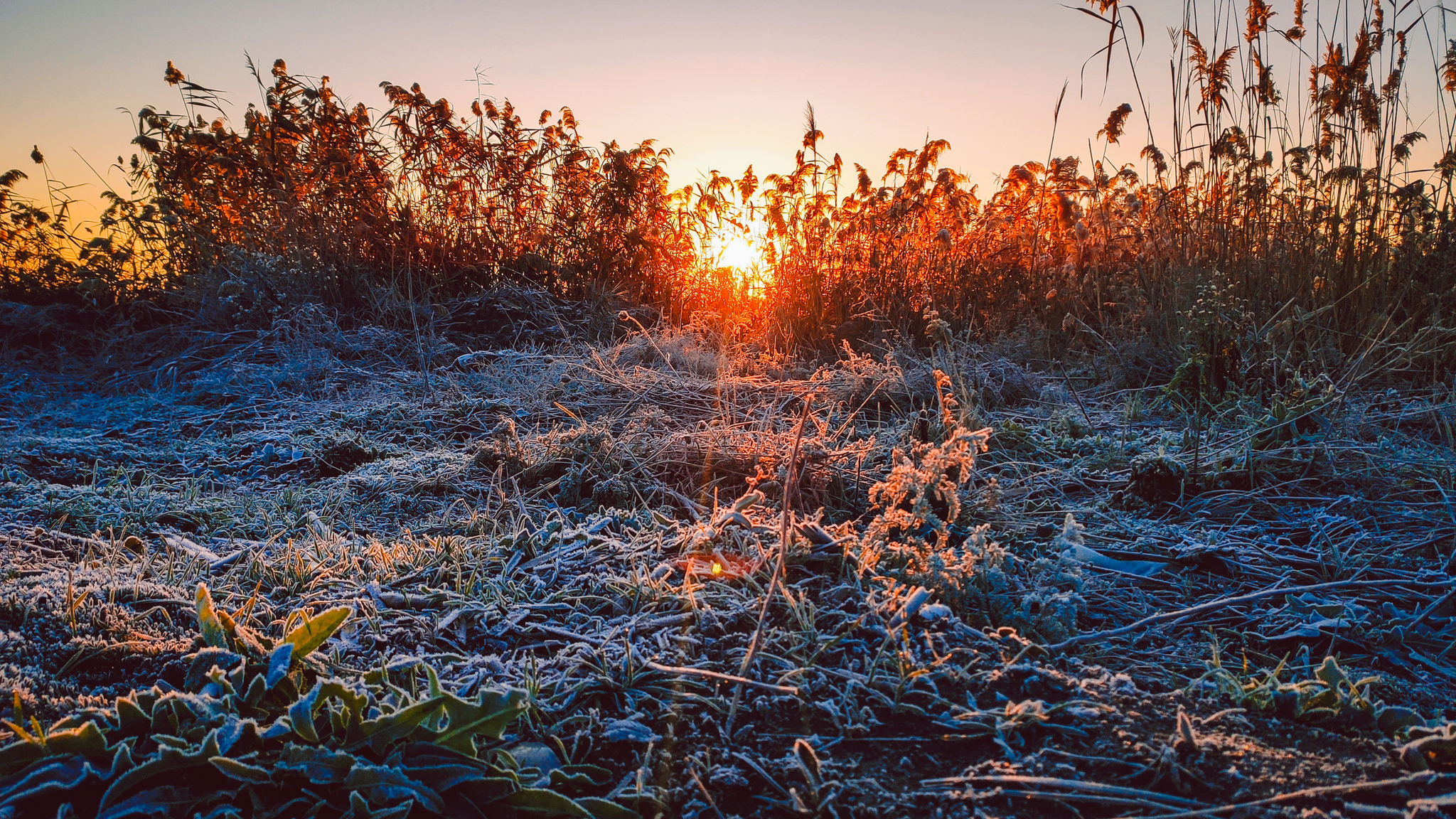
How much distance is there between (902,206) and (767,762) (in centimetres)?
470

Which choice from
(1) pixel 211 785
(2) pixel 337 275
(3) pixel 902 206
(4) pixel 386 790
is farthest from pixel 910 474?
(2) pixel 337 275

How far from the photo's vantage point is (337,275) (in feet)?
17.8

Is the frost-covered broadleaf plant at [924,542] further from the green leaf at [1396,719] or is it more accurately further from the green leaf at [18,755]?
the green leaf at [18,755]

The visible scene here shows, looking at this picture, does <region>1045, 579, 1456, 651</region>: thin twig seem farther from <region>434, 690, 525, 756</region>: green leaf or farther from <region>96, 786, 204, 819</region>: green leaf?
<region>96, 786, 204, 819</region>: green leaf

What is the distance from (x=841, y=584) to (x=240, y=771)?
1.12m

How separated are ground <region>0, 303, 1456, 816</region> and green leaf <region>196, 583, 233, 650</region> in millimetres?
66

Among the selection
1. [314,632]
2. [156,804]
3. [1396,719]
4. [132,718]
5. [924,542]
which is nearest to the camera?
[156,804]

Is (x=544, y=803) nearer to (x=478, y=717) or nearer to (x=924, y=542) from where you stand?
Answer: (x=478, y=717)

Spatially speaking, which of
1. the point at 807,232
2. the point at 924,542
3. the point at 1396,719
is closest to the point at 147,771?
the point at 924,542

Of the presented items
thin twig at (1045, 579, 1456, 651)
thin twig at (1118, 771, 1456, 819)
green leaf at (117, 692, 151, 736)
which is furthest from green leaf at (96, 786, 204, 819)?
thin twig at (1045, 579, 1456, 651)

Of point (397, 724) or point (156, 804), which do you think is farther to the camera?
point (397, 724)

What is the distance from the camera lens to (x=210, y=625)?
1.23 m

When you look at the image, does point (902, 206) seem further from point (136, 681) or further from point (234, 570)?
point (136, 681)

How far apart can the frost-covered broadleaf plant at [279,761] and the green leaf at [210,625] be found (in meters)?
0.10
